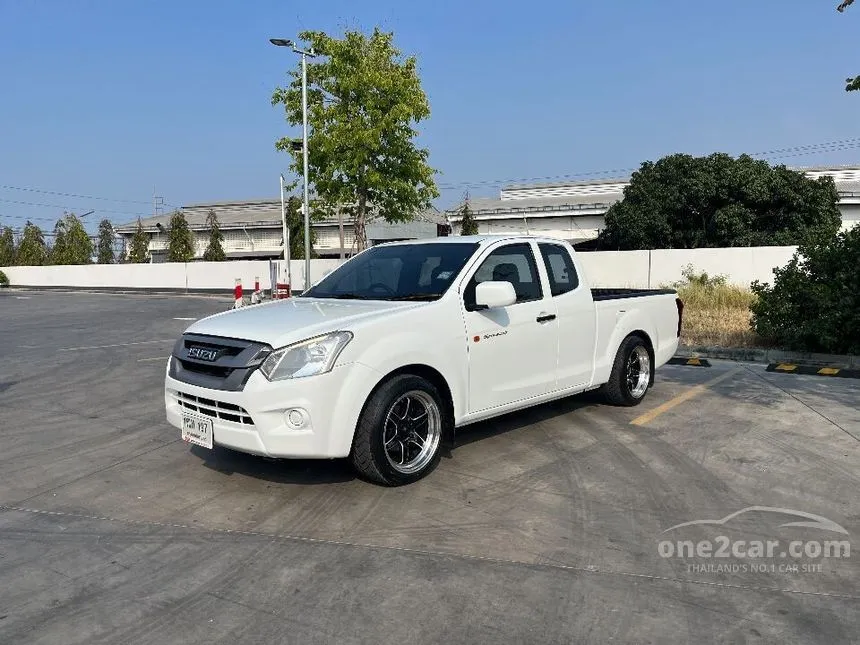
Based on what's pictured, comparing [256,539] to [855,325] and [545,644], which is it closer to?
[545,644]

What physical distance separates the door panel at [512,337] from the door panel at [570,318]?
0.14 metres

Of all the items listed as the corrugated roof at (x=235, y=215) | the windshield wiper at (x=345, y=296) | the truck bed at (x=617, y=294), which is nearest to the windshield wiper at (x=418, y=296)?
the windshield wiper at (x=345, y=296)

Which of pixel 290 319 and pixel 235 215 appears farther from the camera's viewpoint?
pixel 235 215

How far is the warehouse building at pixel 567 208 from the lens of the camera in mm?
43594

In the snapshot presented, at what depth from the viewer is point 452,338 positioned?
521cm

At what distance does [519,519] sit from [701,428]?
306 centimetres

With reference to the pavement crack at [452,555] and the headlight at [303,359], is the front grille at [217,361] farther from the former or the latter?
the pavement crack at [452,555]

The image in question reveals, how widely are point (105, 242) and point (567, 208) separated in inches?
1656

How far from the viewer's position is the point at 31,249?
56031 mm

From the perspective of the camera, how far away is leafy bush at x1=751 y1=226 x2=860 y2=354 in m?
10.5

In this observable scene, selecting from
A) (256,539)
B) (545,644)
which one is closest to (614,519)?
(545,644)

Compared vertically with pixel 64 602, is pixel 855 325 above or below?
above

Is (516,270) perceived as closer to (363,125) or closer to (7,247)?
(363,125)

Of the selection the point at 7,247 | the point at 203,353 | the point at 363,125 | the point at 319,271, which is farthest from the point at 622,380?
the point at 7,247
